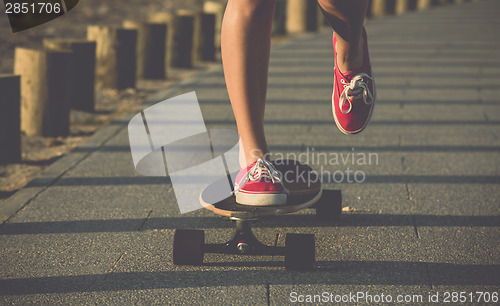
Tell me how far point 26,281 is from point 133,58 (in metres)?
4.09

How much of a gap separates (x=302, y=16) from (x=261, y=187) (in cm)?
830

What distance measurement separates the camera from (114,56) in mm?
5895

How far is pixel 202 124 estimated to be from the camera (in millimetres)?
4500

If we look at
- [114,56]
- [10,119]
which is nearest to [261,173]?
[10,119]

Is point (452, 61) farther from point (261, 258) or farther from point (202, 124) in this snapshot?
point (261, 258)

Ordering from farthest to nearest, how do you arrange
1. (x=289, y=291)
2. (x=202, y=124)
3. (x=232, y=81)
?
1. (x=202, y=124)
2. (x=232, y=81)
3. (x=289, y=291)

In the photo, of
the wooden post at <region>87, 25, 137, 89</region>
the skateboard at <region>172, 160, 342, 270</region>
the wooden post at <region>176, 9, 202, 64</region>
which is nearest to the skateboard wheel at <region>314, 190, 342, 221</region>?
the skateboard at <region>172, 160, 342, 270</region>

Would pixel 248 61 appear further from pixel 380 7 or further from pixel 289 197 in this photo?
pixel 380 7

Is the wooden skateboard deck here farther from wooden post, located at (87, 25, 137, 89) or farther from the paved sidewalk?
wooden post, located at (87, 25, 137, 89)

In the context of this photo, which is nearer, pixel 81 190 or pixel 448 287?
pixel 448 287

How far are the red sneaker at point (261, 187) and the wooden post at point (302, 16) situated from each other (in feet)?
26.6

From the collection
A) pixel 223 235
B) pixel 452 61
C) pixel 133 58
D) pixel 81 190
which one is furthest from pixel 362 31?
pixel 452 61

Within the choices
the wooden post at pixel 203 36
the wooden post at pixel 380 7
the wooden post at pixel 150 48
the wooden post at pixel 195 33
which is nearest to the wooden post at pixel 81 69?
the wooden post at pixel 150 48

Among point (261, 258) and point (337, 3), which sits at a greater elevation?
point (337, 3)
